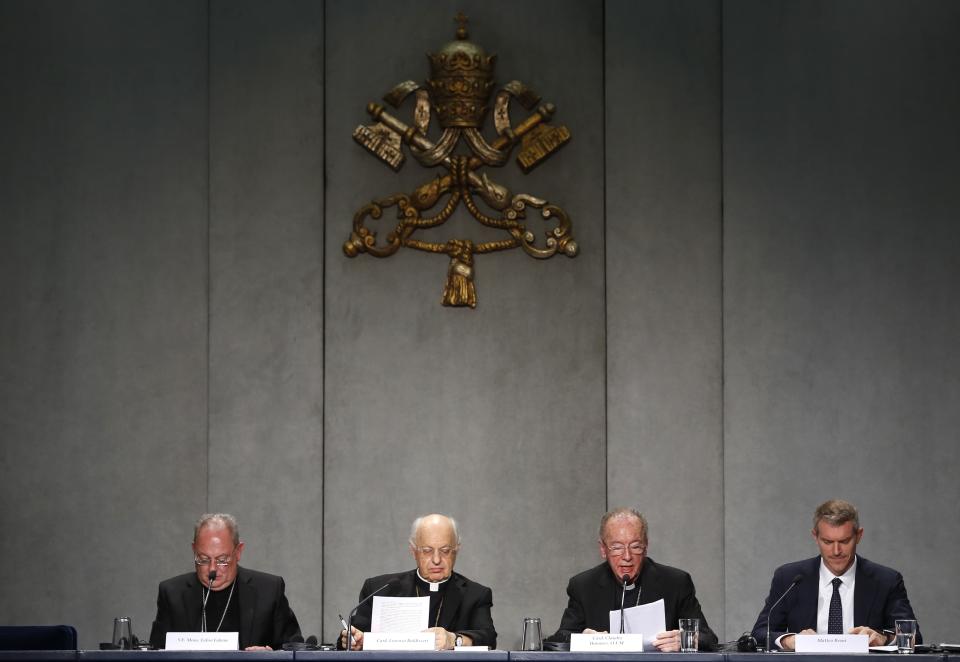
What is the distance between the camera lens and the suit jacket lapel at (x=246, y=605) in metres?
5.27

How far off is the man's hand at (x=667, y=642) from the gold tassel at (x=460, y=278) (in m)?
2.23

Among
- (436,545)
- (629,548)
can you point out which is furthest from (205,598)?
(629,548)

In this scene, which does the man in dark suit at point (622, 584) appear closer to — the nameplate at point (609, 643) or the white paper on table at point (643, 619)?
the white paper on table at point (643, 619)

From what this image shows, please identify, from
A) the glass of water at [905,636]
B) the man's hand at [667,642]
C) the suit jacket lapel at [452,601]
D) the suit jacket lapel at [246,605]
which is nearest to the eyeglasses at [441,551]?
the suit jacket lapel at [452,601]

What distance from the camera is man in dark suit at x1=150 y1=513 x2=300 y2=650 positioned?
5.19 meters

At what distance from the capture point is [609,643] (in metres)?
4.38

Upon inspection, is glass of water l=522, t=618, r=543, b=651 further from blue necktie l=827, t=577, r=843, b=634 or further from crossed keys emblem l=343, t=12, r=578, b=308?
crossed keys emblem l=343, t=12, r=578, b=308

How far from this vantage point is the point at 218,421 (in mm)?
6352

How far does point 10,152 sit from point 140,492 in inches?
70.3

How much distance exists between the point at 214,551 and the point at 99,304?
179cm

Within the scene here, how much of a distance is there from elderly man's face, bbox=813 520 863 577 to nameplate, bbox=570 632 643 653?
1.16 meters

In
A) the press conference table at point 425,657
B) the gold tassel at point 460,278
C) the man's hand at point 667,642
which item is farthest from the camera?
the gold tassel at point 460,278

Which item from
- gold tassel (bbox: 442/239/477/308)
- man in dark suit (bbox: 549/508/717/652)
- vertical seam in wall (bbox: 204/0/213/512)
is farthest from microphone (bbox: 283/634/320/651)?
gold tassel (bbox: 442/239/477/308)

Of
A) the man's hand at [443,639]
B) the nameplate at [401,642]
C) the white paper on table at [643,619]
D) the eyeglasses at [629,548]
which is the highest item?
the eyeglasses at [629,548]
